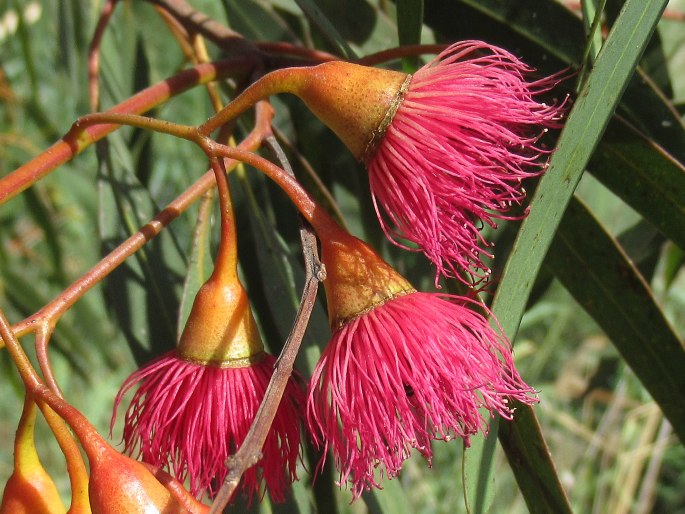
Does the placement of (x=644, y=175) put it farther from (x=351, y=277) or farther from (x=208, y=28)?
(x=208, y=28)

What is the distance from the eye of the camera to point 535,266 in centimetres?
→ 82

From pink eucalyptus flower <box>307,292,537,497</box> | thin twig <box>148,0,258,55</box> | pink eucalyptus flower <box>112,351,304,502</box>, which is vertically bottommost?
pink eucalyptus flower <box>112,351,304,502</box>

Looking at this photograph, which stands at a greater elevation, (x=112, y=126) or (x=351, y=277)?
(x=112, y=126)

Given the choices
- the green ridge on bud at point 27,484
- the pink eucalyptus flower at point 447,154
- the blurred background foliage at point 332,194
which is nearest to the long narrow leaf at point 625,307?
the blurred background foliage at point 332,194

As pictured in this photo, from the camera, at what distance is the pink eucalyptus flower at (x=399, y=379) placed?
0.79m

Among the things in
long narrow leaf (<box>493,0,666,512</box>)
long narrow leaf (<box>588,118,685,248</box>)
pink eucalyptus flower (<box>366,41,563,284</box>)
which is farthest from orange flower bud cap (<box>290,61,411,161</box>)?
long narrow leaf (<box>588,118,685,248</box>)

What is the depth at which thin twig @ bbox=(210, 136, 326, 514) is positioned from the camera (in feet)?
2.01

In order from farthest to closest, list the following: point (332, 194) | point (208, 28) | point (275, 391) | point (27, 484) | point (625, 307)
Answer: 1. point (332, 194)
2. point (208, 28)
3. point (625, 307)
4. point (27, 484)
5. point (275, 391)

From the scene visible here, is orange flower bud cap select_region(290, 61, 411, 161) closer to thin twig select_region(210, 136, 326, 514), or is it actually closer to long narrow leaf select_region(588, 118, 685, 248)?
thin twig select_region(210, 136, 326, 514)

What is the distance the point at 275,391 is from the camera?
2.18ft

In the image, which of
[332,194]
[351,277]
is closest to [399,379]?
[351,277]

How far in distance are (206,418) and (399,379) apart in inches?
6.8

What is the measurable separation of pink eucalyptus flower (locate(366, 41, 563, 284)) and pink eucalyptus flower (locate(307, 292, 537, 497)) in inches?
2.1

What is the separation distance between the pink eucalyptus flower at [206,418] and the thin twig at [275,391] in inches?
5.6
